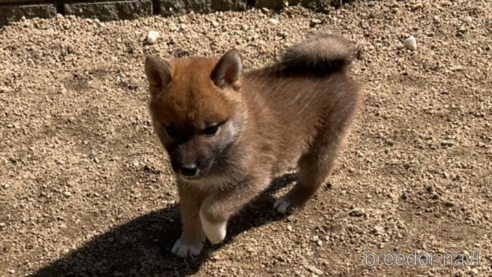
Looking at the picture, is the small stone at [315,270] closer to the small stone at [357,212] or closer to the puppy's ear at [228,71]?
the small stone at [357,212]

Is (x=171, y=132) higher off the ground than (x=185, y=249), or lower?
higher

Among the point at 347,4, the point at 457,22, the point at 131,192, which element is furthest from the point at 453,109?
the point at 131,192

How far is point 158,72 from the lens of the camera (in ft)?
11.8

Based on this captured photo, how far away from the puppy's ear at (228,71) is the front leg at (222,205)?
55 cm

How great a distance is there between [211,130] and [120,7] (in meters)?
2.78

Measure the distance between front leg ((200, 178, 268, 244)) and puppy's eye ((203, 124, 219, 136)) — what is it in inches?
15.3

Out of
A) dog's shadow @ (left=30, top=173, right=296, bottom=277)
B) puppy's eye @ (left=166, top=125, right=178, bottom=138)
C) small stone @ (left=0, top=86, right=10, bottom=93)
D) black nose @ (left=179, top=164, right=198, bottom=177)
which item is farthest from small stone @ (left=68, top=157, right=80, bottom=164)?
black nose @ (left=179, top=164, right=198, bottom=177)

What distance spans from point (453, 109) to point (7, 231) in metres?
3.24

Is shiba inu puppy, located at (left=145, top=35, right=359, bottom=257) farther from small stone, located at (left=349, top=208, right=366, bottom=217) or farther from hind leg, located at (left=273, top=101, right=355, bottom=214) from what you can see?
small stone, located at (left=349, top=208, right=366, bottom=217)

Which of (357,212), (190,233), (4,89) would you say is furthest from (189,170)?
(4,89)

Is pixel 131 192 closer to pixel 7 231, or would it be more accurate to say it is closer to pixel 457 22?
pixel 7 231

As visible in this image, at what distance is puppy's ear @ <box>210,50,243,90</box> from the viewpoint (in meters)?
3.55

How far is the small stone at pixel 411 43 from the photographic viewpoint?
5.71m

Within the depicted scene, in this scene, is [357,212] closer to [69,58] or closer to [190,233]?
[190,233]
